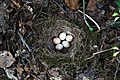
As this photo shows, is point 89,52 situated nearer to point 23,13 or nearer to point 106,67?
point 106,67

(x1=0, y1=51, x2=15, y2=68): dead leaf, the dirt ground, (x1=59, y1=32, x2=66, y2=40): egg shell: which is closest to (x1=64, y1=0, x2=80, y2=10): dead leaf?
the dirt ground

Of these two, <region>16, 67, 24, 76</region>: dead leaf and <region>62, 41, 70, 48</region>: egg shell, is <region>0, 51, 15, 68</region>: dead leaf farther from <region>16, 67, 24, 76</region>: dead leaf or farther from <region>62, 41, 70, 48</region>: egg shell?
<region>62, 41, 70, 48</region>: egg shell

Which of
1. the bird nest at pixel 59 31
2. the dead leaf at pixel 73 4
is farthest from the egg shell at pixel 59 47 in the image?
the dead leaf at pixel 73 4

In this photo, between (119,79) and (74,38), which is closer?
(119,79)

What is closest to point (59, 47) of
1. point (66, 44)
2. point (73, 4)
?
point (66, 44)

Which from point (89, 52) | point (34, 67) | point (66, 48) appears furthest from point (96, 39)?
point (34, 67)

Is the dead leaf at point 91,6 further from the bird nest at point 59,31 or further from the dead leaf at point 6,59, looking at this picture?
the dead leaf at point 6,59

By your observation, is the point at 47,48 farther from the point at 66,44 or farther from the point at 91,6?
the point at 91,6
